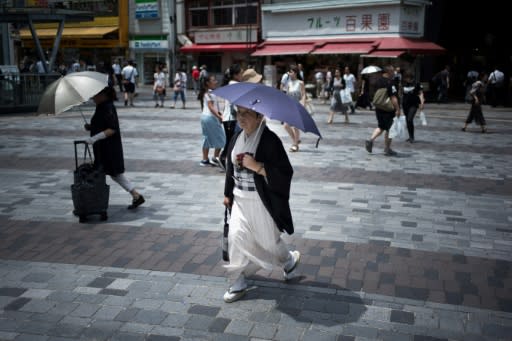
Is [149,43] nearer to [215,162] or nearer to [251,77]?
[215,162]

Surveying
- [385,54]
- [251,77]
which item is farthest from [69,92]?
[385,54]

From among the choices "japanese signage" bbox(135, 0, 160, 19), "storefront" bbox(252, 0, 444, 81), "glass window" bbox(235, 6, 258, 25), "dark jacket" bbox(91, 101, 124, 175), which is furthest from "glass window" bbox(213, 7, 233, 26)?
"dark jacket" bbox(91, 101, 124, 175)

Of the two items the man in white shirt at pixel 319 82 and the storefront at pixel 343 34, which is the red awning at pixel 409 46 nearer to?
the storefront at pixel 343 34

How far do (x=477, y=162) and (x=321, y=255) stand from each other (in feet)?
19.7

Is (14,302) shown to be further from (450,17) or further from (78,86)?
(450,17)

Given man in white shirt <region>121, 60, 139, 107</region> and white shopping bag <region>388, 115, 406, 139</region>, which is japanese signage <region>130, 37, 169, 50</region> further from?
white shopping bag <region>388, 115, 406, 139</region>

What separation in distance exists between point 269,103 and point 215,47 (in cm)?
3170

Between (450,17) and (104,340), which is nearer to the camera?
(104,340)

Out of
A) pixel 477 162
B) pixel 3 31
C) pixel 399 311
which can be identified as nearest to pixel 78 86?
pixel 399 311

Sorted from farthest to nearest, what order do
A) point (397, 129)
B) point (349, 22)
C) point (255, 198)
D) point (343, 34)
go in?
point (343, 34) < point (349, 22) < point (397, 129) < point (255, 198)

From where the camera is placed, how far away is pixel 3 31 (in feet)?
71.6

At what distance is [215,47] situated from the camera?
3447 cm

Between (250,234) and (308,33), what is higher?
(308,33)

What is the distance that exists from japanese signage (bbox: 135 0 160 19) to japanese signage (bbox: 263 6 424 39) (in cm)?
1017
